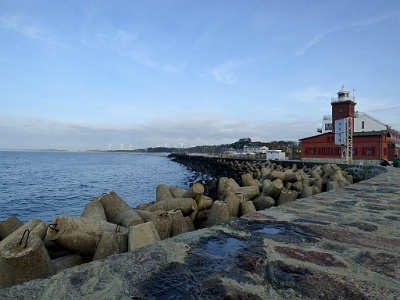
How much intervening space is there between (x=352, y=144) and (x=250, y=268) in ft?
97.6

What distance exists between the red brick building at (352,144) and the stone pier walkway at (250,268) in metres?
26.9

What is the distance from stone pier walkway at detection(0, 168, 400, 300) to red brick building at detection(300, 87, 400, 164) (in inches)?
1059

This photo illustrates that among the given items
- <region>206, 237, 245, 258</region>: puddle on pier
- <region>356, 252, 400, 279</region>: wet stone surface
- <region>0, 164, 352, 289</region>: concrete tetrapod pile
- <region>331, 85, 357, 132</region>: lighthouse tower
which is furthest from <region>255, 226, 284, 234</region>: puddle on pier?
<region>331, 85, 357, 132</region>: lighthouse tower

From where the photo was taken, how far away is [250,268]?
187cm

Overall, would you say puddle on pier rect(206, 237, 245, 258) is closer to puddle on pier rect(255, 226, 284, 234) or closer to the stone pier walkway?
the stone pier walkway

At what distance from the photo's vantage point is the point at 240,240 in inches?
96.7

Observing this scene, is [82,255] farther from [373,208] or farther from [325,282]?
[373,208]

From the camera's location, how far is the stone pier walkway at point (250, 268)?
1.58 metres

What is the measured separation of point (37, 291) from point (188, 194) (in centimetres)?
522

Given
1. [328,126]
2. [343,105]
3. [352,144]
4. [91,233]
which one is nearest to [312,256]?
[91,233]

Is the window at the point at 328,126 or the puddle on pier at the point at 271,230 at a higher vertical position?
the window at the point at 328,126

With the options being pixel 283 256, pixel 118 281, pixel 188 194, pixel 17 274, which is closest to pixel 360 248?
pixel 283 256

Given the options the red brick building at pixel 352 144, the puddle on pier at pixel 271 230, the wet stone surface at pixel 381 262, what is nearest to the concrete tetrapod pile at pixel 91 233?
the puddle on pier at pixel 271 230

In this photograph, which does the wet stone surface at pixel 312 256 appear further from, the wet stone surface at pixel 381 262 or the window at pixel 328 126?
Result: the window at pixel 328 126
